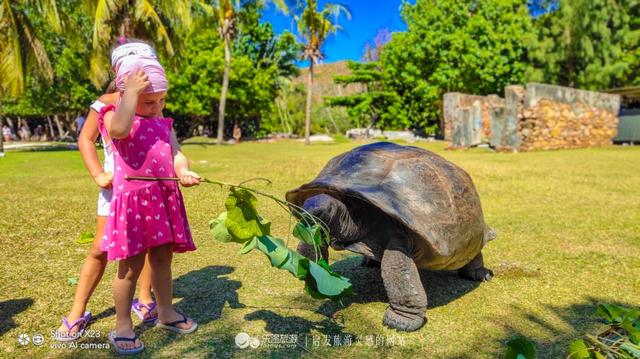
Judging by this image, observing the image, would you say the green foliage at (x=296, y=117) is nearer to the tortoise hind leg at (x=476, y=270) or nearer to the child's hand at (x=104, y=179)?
the tortoise hind leg at (x=476, y=270)

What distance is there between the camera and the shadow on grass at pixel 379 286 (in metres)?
3.38

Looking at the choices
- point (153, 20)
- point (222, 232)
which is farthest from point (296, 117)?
point (222, 232)

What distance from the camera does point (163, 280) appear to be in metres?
2.74

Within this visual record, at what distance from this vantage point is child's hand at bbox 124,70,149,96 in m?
2.31

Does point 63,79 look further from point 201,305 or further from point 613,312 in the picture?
point 613,312

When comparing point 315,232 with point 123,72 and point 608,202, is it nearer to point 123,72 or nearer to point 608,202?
point 123,72

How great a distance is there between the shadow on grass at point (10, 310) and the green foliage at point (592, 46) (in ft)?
95.2

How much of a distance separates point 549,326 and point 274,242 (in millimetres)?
1778

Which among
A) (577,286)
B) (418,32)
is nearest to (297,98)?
(418,32)

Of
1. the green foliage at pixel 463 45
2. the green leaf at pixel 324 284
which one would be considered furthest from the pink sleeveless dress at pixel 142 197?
the green foliage at pixel 463 45

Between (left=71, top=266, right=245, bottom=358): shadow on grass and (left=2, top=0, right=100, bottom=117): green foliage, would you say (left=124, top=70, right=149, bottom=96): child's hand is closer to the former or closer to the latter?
(left=71, top=266, right=245, bottom=358): shadow on grass

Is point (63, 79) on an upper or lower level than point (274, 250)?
upper

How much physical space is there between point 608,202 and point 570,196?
2.27 feet

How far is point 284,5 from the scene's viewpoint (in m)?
27.5
